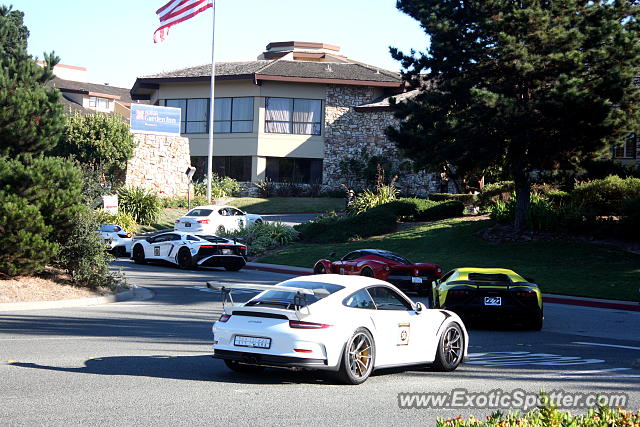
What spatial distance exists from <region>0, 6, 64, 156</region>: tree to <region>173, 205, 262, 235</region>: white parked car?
661 inches

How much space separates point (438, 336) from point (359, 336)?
157 centimetres

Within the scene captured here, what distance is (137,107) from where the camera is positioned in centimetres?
4931

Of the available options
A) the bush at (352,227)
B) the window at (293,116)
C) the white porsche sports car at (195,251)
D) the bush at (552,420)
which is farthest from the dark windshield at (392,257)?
the window at (293,116)

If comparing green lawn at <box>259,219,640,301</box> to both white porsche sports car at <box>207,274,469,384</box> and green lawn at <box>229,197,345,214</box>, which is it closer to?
green lawn at <box>229,197,345,214</box>

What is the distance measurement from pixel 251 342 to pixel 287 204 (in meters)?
41.1

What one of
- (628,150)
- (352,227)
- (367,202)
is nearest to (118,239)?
(352,227)

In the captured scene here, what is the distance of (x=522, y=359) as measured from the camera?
481 inches

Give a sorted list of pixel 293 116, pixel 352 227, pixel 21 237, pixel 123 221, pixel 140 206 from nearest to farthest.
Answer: pixel 21 237
pixel 352 227
pixel 123 221
pixel 140 206
pixel 293 116

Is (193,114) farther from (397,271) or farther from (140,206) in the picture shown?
(397,271)

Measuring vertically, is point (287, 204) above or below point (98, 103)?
below

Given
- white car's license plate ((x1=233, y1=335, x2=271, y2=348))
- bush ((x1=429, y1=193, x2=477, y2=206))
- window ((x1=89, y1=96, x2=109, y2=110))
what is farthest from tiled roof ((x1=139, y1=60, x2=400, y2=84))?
white car's license plate ((x1=233, y1=335, x2=271, y2=348))

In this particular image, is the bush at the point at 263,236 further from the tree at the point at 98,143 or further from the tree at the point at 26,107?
the tree at the point at 26,107

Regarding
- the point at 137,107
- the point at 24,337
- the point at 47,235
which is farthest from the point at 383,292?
the point at 137,107

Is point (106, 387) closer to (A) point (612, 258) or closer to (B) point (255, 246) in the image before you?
(A) point (612, 258)
